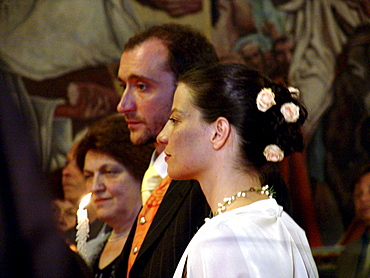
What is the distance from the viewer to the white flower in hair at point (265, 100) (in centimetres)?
229

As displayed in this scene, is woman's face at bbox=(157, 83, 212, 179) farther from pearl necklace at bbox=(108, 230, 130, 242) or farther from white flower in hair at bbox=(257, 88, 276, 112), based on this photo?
pearl necklace at bbox=(108, 230, 130, 242)

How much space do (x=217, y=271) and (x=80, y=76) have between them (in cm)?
538

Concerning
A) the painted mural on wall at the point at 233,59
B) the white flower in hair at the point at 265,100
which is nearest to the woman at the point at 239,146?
the white flower in hair at the point at 265,100

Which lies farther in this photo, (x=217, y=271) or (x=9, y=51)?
(x=9, y=51)

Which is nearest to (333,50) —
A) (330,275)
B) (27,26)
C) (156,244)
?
(330,275)

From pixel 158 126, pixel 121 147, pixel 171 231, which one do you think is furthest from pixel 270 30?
pixel 171 231

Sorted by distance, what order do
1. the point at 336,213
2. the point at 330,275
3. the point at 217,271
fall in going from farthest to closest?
the point at 336,213, the point at 330,275, the point at 217,271

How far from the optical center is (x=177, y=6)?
7309 mm

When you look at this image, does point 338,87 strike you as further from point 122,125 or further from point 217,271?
point 217,271

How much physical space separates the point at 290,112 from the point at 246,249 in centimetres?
61

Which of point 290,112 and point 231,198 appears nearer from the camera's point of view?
point 231,198

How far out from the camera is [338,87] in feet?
23.4

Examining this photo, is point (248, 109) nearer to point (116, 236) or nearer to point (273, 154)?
point (273, 154)

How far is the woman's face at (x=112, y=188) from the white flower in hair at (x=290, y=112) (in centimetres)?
157
